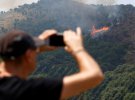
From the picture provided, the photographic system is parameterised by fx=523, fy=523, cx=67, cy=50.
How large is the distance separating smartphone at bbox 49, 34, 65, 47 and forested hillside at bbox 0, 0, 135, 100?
77940 mm

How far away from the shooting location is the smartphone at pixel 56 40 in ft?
10.9

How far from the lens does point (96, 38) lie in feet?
478

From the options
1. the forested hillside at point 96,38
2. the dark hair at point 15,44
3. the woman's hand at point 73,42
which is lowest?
the forested hillside at point 96,38

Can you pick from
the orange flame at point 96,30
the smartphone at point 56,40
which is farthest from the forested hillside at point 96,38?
the smartphone at point 56,40

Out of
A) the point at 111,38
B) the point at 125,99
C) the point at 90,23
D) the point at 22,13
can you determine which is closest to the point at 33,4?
the point at 22,13

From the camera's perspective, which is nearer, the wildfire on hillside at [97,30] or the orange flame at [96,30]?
the wildfire on hillside at [97,30]

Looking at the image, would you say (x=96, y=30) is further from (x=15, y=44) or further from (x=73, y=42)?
(x=15, y=44)

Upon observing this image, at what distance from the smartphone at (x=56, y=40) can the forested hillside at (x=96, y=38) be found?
77.9m

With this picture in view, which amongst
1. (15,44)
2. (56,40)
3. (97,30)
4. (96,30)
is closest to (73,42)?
(56,40)

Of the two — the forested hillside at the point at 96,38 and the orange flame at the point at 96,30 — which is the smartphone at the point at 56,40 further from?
the orange flame at the point at 96,30

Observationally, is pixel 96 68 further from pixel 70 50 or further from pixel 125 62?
pixel 125 62

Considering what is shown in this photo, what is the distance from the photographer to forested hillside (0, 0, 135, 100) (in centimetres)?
9756

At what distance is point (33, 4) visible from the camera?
19162cm

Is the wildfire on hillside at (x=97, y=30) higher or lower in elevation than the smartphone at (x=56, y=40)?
lower
